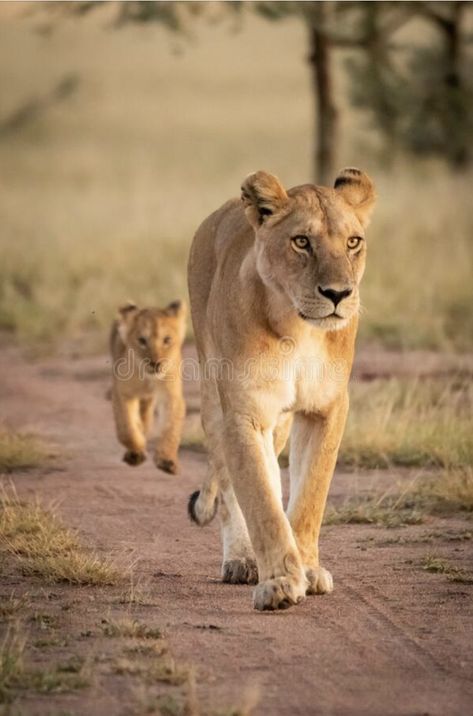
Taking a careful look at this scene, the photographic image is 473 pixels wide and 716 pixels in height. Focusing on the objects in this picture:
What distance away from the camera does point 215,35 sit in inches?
2768

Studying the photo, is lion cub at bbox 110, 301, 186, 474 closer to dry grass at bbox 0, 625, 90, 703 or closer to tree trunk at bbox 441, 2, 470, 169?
dry grass at bbox 0, 625, 90, 703

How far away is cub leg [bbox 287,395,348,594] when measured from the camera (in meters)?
5.42

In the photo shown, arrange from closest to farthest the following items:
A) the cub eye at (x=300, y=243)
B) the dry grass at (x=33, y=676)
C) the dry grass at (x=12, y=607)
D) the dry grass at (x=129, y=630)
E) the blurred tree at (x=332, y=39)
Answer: the dry grass at (x=33, y=676)
the dry grass at (x=129, y=630)
the dry grass at (x=12, y=607)
the cub eye at (x=300, y=243)
the blurred tree at (x=332, y=39)

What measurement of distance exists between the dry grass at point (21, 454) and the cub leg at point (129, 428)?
1.36 ft

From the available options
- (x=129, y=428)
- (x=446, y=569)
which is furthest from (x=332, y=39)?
(x=446, y=569)

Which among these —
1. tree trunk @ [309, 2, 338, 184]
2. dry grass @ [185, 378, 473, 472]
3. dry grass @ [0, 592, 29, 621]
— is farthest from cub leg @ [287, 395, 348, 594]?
tree trunk @ [309, 2, 338, 184]

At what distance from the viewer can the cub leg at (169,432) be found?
7.93m

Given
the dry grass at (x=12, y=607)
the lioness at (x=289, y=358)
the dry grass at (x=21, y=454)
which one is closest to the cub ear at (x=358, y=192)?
the lioness at (x=289, y=358)

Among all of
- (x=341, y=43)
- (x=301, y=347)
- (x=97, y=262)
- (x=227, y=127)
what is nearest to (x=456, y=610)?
(x=301, y=347)

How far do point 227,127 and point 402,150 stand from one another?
71.1 feet

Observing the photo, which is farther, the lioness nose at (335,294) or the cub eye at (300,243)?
the cub eye at (300,243)

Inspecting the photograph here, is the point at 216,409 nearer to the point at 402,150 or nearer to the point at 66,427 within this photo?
the point at 66,427

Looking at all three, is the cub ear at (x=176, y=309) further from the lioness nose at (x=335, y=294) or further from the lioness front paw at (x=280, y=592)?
the lioness front paw at (x=280, y=592)

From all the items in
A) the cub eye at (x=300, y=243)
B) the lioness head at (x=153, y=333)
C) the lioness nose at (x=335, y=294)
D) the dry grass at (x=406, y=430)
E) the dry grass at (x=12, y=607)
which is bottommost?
the dry grass at (x=12, y=607)
